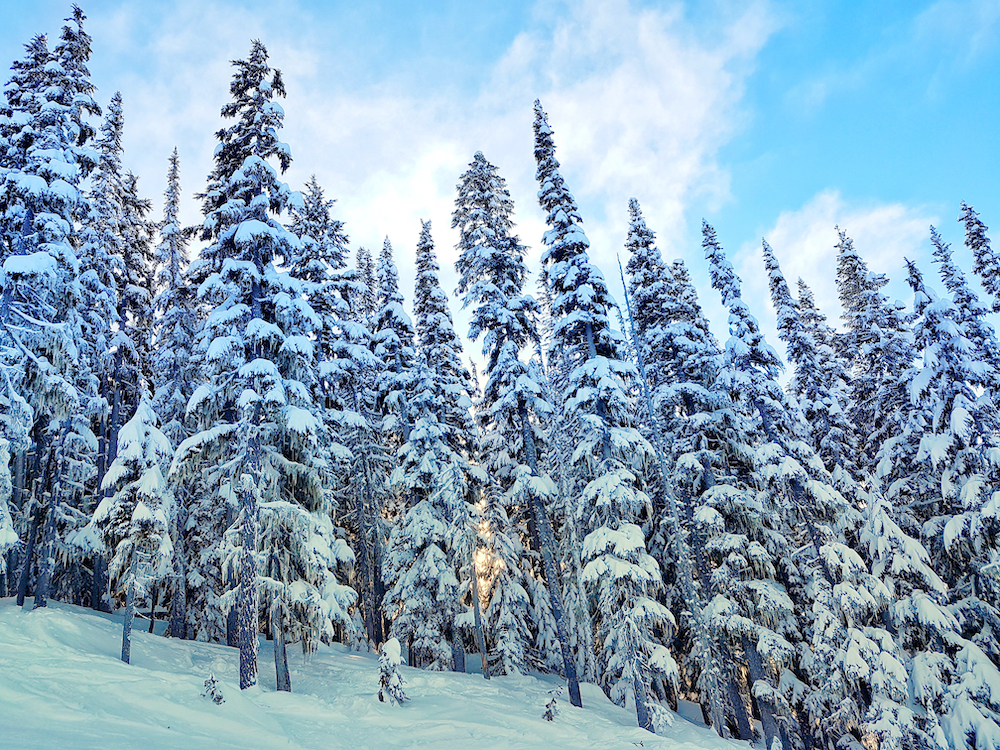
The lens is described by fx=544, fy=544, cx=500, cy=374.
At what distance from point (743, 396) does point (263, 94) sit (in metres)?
21.4

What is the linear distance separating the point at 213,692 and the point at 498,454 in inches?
582

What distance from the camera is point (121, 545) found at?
57.5ft

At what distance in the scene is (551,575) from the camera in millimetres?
20094

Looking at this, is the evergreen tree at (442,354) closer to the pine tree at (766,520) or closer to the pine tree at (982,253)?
the pine tree at (766,520)

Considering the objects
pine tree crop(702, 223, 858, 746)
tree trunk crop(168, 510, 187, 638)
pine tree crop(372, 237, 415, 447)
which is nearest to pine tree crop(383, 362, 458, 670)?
pine tree crop(372, 237, 415, 447)

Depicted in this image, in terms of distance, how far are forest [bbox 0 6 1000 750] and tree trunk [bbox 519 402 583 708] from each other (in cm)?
12

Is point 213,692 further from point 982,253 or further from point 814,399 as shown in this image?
point 982,253

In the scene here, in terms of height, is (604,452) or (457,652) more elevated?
(604,452)

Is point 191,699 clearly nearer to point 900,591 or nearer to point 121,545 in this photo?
point 121,545

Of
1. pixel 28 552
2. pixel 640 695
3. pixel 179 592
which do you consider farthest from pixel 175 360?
pixel 640 695

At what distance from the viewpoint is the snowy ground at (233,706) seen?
385 inches

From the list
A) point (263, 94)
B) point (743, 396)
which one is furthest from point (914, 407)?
point (263, 94)

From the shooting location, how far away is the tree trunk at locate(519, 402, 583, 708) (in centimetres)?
1997

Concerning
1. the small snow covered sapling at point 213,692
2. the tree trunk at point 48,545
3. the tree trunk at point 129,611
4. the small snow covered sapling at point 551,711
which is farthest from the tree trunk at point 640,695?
the tree trunk at point 48,545
